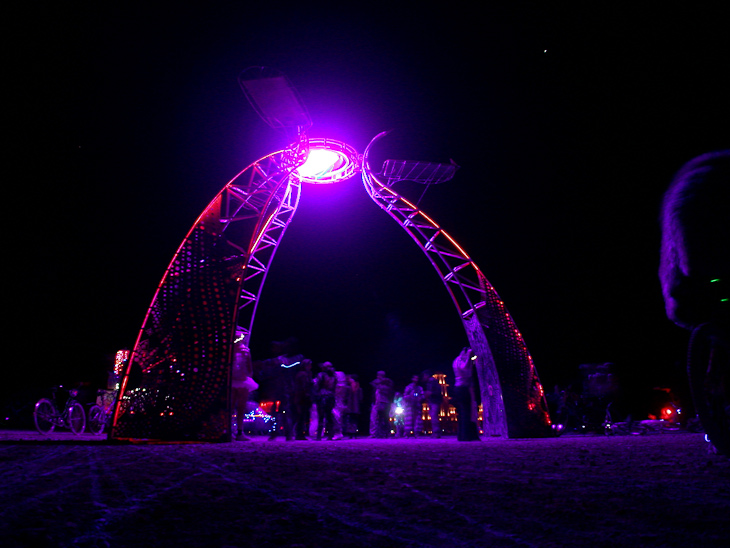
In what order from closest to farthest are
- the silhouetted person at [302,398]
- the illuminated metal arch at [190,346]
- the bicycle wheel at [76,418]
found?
the illuminated metal arch at [190,346] < the silhouetted person at [302,398] < the bicycle wheel at [76,418]

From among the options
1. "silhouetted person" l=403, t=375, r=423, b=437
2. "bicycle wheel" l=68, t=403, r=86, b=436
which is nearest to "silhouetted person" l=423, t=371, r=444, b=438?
"silhouetted person" l=403, t=375, r=423, b=437

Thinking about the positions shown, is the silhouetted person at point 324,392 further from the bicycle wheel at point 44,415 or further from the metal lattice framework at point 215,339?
the bicycle wheel at point 44,415

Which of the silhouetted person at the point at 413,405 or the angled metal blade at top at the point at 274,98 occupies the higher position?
the angled metal blade at top at the point at 274,98

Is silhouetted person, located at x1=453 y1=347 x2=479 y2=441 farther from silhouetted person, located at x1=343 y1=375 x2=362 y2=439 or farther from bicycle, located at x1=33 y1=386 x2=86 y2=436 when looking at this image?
bicycle, located at x1=33 y1=386 x2=86 y2=436

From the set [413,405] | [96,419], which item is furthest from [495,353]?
[96,419]

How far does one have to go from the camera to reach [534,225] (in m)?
14.8

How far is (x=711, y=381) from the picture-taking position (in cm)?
367

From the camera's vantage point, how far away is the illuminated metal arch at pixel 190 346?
7.34 metres

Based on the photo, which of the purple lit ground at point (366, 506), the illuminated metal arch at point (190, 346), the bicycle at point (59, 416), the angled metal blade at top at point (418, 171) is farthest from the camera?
the bicycle at point (59, 416)

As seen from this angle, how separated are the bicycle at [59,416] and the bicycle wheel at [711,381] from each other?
13999 millimetres

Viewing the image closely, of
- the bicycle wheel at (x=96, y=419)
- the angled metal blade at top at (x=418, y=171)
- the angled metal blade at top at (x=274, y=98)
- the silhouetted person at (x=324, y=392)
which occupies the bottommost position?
the bicycle wheel at (x=96, y=419)

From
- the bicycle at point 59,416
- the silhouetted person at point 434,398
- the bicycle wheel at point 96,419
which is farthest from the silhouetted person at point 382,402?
the bicycle wheel at point 96,419

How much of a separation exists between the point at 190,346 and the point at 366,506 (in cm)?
645

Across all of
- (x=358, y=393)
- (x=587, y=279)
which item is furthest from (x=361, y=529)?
(x=587, y=279)
